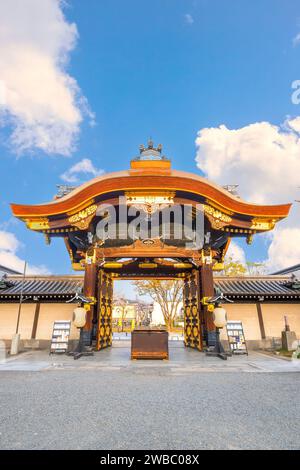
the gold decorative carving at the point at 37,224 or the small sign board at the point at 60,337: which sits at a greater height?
the gold decorative carving at the point at 37,224

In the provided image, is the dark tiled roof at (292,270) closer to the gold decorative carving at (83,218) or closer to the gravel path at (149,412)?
the gravel path at (149,412)

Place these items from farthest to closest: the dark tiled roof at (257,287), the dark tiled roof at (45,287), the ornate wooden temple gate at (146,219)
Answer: the dark tiled roof at (45,287), the dark tiled roof at (257,287), the ornate wooden temple gate at (146,219)

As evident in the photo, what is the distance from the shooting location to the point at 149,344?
9445 mm

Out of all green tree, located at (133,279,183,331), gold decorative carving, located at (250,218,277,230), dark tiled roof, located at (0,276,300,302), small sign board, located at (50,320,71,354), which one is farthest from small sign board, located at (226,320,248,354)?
green tree, located at (133,279,183,331)

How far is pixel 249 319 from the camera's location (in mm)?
12562

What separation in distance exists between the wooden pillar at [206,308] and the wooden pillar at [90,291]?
16.0ft

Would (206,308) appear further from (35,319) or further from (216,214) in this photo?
(35,319)

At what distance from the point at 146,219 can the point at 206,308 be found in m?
4.82

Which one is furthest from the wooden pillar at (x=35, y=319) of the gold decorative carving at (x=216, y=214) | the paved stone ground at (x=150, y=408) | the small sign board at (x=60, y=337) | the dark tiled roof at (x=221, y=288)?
the gold decorative carving at (x=216, y=214)

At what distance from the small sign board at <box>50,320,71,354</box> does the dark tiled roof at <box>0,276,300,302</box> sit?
5.52 ft

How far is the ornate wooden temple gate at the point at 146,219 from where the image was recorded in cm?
1048

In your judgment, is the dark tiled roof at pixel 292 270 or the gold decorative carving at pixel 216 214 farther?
the dark tiled roof at pixel 292 270

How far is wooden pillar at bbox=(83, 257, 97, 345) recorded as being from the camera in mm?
10352

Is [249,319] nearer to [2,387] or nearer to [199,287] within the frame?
[199,287]
